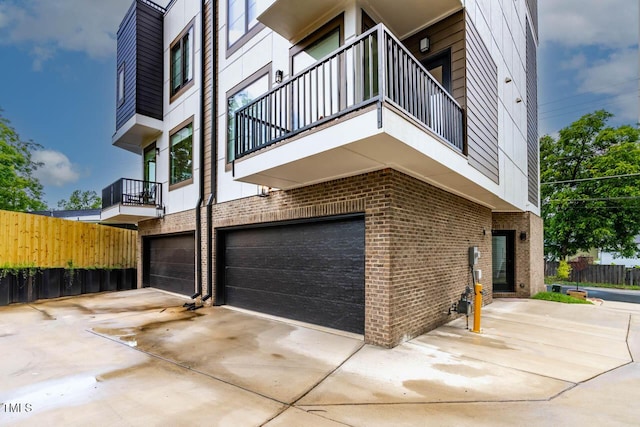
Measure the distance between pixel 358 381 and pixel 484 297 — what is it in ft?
21.2

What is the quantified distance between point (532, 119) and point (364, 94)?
1073cm

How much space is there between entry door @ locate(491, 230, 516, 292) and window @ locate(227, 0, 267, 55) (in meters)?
9.79

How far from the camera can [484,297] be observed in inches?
340

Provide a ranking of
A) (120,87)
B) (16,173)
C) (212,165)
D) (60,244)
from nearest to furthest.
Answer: (212,165)
(60,244)
(120,87)
(16,173)

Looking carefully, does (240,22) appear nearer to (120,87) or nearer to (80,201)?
(120,87)

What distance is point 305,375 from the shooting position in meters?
3.80

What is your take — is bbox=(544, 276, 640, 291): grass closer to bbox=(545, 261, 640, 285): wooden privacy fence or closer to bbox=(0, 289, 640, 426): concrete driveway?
bbox=(545, 261, 640, 285): wooden privacy fence

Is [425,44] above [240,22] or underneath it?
underneath

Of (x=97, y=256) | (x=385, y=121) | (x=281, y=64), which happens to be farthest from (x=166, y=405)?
(x=97, y=256)

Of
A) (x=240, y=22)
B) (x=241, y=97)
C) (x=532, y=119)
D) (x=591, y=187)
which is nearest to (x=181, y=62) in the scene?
(x=240, y=22)

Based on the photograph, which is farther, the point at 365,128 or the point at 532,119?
the point at 532,119

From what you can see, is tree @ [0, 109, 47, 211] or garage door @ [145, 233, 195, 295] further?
tree @ [0, 109, 47, 211]

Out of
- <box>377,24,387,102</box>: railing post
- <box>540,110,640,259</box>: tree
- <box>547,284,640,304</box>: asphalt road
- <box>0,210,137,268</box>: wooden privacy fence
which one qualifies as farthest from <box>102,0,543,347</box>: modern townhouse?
<box>540,110,640,259</box>: tree

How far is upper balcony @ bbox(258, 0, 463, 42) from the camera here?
5309 millimetres
